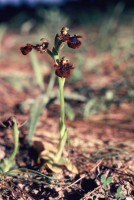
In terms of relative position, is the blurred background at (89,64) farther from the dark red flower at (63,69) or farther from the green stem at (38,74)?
the dark red flower at (63,69)

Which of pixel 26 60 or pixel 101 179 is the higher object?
pixel 26 60

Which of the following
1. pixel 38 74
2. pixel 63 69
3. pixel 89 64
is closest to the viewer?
pixel 63 69

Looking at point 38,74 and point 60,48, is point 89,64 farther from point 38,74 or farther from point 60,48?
point 60,48

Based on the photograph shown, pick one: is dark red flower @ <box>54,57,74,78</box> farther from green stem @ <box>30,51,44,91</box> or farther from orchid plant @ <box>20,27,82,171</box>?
green stem @ <box>30,51,44,91</box>

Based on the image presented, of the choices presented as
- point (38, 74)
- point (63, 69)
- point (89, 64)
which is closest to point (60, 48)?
point (63, 69)

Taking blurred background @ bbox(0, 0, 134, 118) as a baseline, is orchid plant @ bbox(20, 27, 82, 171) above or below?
below

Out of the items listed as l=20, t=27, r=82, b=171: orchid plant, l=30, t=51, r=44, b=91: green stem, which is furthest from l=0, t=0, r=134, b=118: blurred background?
l=20, t=27, r=82, b=171: orchid plant

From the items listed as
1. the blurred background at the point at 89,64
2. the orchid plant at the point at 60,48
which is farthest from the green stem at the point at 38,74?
the orchid plant at the point at 60,48

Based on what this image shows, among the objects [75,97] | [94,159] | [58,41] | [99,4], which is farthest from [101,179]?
[99,4]

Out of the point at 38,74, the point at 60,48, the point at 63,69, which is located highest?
the point at 38,74

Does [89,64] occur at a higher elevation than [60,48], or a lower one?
higher

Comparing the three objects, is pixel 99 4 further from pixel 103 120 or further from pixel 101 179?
pixel 101 179
